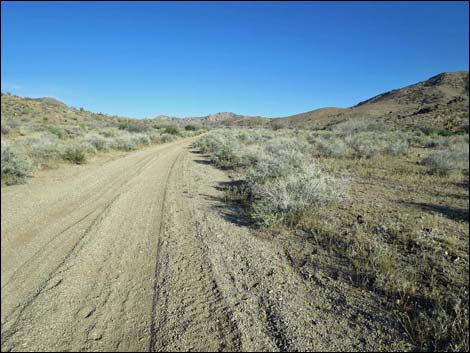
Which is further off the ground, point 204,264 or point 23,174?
point 23,174

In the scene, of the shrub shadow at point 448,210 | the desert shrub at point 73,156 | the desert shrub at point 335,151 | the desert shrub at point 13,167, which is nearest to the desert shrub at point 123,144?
the desert shrub at point 73,156

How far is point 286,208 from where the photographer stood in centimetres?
532

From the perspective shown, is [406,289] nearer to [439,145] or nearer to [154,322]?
[154,322]

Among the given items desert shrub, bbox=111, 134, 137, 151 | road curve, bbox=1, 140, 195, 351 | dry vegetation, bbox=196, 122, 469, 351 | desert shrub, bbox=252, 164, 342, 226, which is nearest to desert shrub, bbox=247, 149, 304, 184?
dry vegetation, bbox=196, 122, 469, 351

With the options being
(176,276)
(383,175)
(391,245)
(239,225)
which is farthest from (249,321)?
(383,175)

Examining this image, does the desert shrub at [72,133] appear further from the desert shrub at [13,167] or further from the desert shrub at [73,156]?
the desert shrub at [13,167]

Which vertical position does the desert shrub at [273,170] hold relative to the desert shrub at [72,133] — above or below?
below

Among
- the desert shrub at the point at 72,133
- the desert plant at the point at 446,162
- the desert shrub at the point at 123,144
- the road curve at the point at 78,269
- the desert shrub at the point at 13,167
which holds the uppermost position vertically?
the desert shrub at the point at 72,133

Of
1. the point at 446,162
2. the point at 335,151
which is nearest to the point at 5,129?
the point at 335,151

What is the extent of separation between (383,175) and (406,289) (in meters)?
7.27

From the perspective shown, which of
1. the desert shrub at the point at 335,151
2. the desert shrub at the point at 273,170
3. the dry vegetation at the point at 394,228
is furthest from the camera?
the desert shrub at the point at 335,151

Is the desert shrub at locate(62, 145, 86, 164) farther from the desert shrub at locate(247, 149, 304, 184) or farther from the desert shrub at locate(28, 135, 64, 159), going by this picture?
the desert shrub at locate(247, 149, 304, 184)

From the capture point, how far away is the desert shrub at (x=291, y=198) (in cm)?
512

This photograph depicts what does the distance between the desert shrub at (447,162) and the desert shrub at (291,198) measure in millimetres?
5776
